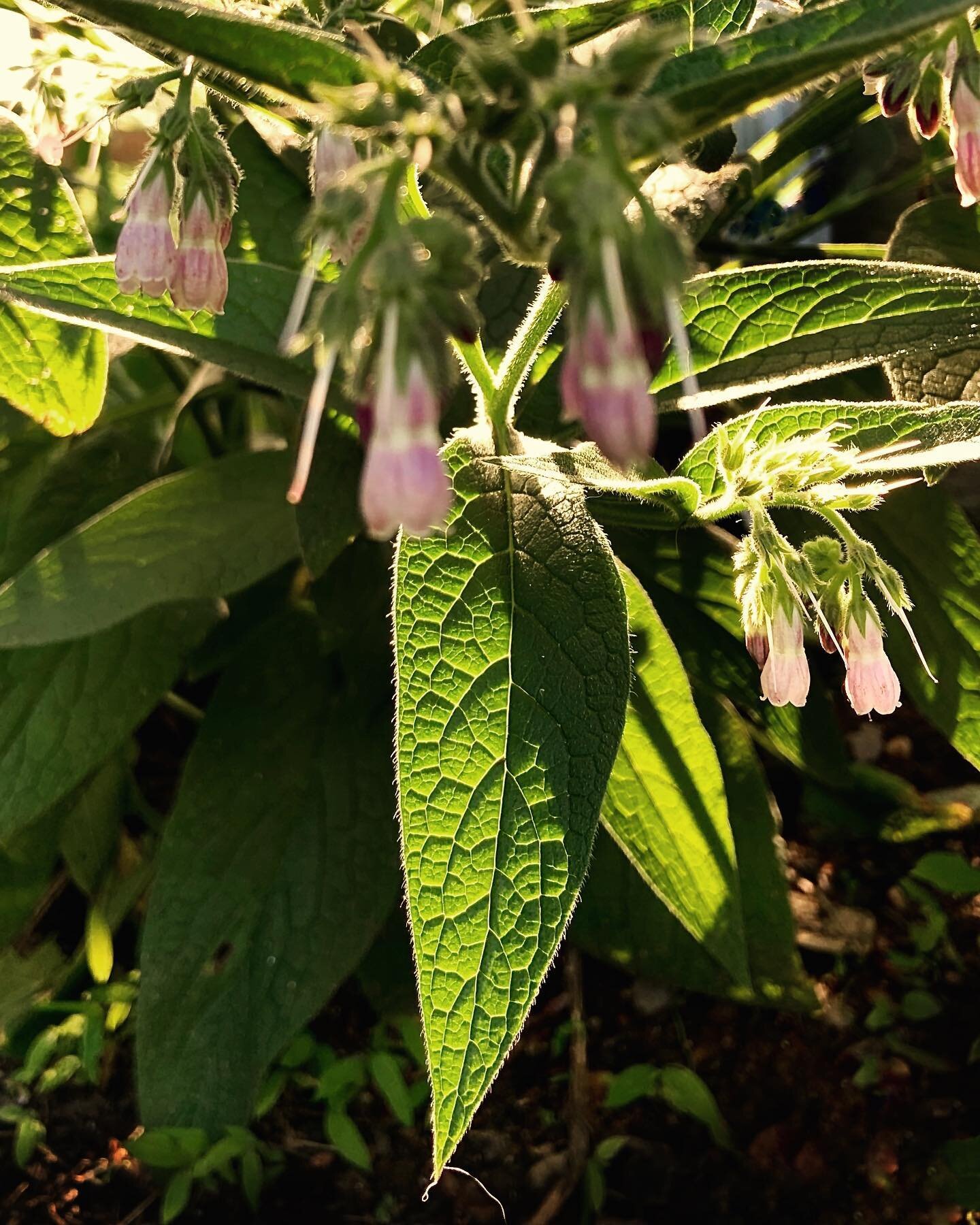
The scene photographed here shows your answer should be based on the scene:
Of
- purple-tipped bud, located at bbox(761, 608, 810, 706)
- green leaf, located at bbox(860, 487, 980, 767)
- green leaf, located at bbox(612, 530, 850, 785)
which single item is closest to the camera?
purple-tipped bud, located at bbox(761, 608, 810, 706)

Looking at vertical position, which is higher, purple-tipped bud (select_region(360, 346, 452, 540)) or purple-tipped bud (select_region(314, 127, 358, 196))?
purple-tipped bud (select_region(314, 127, 358, 196))

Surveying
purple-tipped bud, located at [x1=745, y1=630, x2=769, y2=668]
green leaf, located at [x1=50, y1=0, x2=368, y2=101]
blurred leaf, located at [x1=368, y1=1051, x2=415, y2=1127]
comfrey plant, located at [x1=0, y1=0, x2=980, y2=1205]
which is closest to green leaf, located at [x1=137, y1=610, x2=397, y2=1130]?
comfrey plant, located at [x1=0, y1=0, x2=980, y2=1205]

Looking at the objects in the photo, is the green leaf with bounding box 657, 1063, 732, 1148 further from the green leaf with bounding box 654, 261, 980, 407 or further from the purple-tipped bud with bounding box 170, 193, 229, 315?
the purple-tipped bud with bounding box 170, 193, 229, 315

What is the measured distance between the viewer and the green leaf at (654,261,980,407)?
72cm

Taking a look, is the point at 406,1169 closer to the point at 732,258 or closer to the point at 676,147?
the point at 676,147

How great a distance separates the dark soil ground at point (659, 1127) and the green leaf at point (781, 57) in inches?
31.4

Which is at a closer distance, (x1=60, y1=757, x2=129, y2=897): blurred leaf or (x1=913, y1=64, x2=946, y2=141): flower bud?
(x1=913, y1=64, x2=946, y2=141): flower bud

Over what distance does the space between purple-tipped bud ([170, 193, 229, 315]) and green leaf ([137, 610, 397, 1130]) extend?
1.30ft

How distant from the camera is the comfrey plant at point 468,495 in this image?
18.4 inches

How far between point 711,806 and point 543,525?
0.31 metres

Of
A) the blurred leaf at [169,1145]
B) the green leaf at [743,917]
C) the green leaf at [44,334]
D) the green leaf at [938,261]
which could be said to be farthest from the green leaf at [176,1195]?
the green leaf at [938,261]

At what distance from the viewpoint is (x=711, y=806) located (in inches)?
34.2

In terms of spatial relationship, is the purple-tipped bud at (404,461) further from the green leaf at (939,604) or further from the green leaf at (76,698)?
the green leaf at (939,604)

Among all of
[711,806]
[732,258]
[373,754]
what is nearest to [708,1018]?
[711,806]
